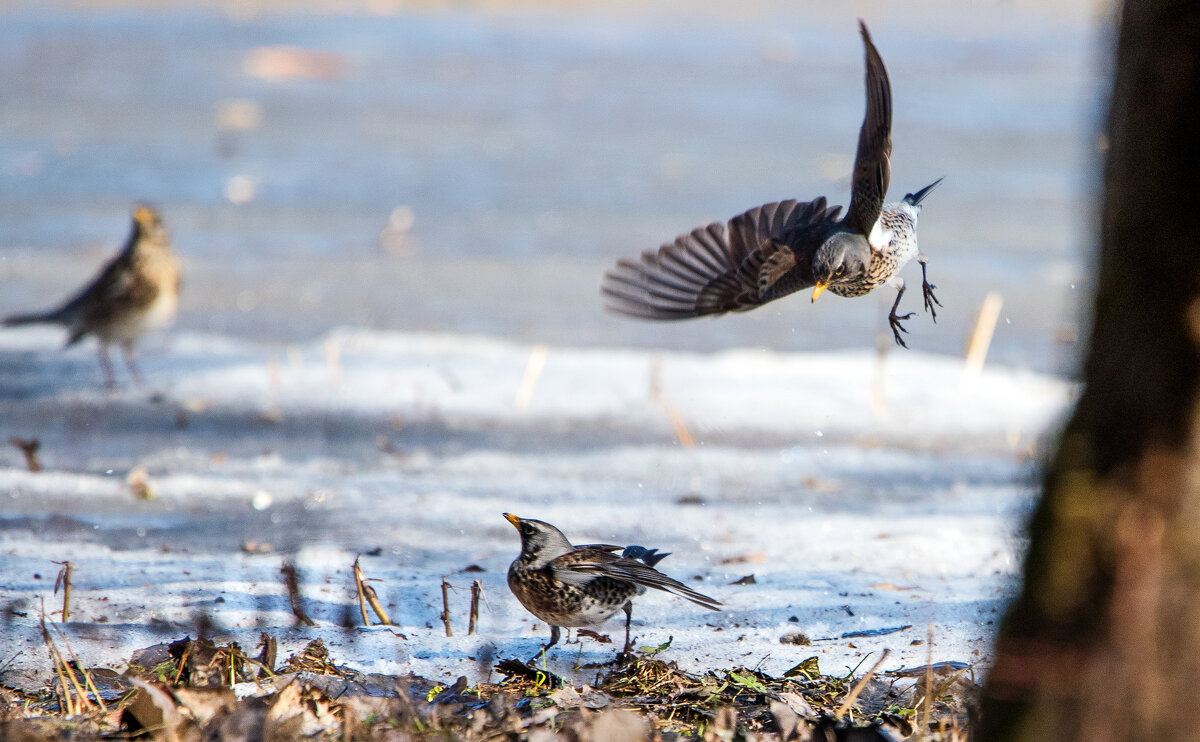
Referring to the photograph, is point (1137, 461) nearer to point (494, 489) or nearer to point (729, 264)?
point (729, 264)

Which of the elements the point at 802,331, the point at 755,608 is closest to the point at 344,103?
the point at 802,331

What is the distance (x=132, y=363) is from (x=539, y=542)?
4837 millimetres

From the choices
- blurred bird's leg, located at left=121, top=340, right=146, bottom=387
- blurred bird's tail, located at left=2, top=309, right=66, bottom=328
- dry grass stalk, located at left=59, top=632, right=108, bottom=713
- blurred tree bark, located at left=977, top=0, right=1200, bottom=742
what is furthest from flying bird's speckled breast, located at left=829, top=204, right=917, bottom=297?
blurred bird's tail, located at left=2, top=309, right=66, bottom=328

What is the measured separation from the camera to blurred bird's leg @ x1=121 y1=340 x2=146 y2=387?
278 inches

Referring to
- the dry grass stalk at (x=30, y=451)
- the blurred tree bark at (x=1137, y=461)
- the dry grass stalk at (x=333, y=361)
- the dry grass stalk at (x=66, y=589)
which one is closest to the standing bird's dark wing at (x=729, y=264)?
the blurred tree bark at (x=1137, y=461)

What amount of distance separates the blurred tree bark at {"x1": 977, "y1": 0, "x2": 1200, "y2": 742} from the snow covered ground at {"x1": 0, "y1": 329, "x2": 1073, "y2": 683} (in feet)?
0.88

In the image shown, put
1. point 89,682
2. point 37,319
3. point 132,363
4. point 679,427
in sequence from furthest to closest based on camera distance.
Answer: point 37,319
point 132,363
point 679,427
point 89,682

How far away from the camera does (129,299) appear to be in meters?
7.48

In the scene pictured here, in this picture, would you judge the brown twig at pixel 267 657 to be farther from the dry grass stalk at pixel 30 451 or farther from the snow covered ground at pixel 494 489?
the dry grass stalk at pixel 30 451

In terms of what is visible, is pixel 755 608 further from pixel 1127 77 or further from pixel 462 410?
pixel 462 410

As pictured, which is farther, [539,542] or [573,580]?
[539,542]

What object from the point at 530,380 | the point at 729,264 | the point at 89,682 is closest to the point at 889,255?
the point at 729,264

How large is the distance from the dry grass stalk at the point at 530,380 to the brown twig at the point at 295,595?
9.51ft

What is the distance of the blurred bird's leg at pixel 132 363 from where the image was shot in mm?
7059
